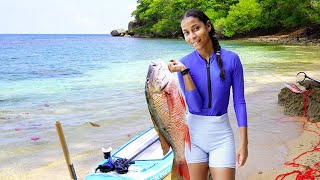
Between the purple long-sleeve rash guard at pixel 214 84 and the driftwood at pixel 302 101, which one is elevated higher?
the purple long-sleeve rash guard at pixel 214 84

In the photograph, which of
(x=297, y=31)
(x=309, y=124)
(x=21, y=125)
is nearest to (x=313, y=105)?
(x=309, y=124)

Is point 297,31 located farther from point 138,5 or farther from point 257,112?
point 138,5

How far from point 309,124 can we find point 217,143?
18.7 ft

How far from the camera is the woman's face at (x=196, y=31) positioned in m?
2.98

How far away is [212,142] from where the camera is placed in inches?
120

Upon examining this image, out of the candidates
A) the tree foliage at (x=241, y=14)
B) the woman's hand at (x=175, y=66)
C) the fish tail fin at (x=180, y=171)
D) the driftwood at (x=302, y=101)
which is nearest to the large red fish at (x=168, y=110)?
the fish tail fin at (x=180, y=171)

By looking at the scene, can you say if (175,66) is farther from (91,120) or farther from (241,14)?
(241,14)

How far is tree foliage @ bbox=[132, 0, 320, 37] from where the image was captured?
48.1m

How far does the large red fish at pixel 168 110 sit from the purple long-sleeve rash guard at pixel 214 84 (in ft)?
1.06

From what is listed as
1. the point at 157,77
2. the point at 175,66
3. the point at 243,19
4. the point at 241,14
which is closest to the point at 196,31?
the point at 175,66

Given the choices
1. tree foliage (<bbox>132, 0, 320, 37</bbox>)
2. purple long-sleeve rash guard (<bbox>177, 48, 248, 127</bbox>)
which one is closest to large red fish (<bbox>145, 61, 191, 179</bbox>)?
purple long-sleeve rash guard (<bbox>177, 48, 248, 127</bbox>)

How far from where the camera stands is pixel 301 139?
289 inches

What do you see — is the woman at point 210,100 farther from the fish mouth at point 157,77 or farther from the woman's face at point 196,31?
the fish mouth at point 157,77

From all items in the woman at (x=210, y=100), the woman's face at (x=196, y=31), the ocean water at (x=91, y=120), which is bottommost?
the ocean water at (x=91, y=120)
